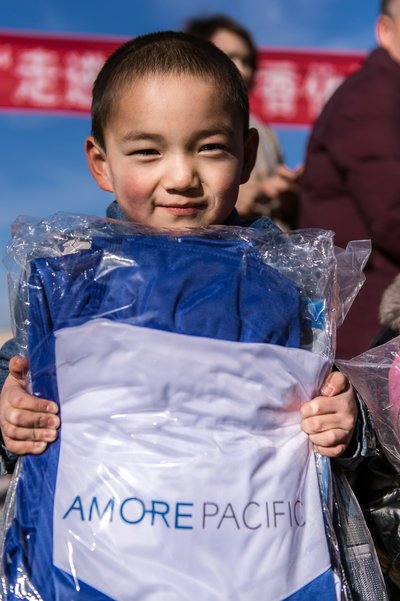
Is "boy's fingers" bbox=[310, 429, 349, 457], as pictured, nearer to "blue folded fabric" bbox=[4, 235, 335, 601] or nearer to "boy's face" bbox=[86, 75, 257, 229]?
"blue folded fabric" bbox=[4, 235, 335, 601]

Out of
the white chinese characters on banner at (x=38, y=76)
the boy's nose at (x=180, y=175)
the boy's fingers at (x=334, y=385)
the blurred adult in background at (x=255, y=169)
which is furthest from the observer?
the white chinese characters on banner at (x=38, y=76)

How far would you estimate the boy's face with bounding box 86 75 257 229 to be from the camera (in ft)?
4.56

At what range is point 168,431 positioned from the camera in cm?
111

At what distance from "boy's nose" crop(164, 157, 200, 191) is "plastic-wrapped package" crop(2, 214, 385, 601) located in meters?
0.13

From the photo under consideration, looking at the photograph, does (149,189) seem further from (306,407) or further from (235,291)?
(306,407)

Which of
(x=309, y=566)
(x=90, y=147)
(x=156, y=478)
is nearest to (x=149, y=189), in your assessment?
(x=90, y=147)

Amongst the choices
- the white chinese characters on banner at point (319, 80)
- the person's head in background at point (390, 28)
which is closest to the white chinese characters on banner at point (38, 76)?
the white chinese characters on banner at point (319, 80)

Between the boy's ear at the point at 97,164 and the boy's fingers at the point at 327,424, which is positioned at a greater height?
the boy's ear at the point at 97,164

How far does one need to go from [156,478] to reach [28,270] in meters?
0.40

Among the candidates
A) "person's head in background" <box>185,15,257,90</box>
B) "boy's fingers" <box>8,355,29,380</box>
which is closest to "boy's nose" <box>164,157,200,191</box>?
"boy's fingers" <box>8,355,29,380</box>

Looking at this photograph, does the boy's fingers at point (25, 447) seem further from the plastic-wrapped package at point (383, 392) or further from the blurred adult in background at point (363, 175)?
the blurred adult in background at point (363, 175)

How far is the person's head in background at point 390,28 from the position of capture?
95.5 inches

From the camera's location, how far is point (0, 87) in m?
5.68

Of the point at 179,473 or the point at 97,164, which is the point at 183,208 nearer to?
the point at 97,164
